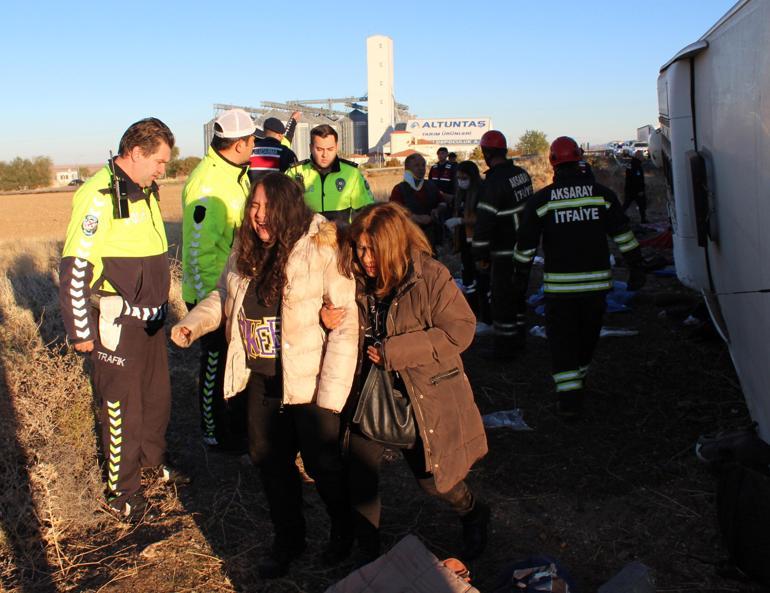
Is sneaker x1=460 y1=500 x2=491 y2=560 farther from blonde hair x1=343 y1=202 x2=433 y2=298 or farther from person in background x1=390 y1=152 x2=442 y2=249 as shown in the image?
person in background x1=390 y1=152 x2=442 y2=249

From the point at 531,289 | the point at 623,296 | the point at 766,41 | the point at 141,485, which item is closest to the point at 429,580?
the point at 141,485

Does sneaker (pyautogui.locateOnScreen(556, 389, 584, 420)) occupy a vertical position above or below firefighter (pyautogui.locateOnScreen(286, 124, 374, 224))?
below

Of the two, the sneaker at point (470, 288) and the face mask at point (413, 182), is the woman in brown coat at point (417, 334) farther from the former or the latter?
the face mask at point (413, 182)

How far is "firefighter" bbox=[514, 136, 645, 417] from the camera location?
5121 millimetres

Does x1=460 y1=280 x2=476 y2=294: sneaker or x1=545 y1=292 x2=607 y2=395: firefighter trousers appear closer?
x1=545 y1=292 x2=607 y2=395: firefighter trousers

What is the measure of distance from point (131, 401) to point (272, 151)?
9.44ft

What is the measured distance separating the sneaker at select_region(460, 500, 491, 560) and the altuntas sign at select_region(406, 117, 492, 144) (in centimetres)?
5993

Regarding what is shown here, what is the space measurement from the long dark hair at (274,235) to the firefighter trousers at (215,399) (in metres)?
1.27

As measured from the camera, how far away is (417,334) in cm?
304

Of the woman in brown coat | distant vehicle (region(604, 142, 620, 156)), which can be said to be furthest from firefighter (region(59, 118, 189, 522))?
distant vehicle (region(604, 142, 620, 156))

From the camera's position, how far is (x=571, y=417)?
17.0 ft

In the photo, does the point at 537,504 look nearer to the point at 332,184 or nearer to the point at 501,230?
the point at 332,184

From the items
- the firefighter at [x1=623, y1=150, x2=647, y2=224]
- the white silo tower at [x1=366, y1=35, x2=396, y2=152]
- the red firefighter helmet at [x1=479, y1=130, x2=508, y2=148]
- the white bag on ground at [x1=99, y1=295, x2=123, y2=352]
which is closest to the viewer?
the white bag on ground at [x1=99, y1=295, x2=123, y2=352]

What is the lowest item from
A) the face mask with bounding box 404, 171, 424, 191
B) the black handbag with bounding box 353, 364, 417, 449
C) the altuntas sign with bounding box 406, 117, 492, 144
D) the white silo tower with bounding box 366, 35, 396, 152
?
the black handbag with bounding box 353, 364, 417, 449
